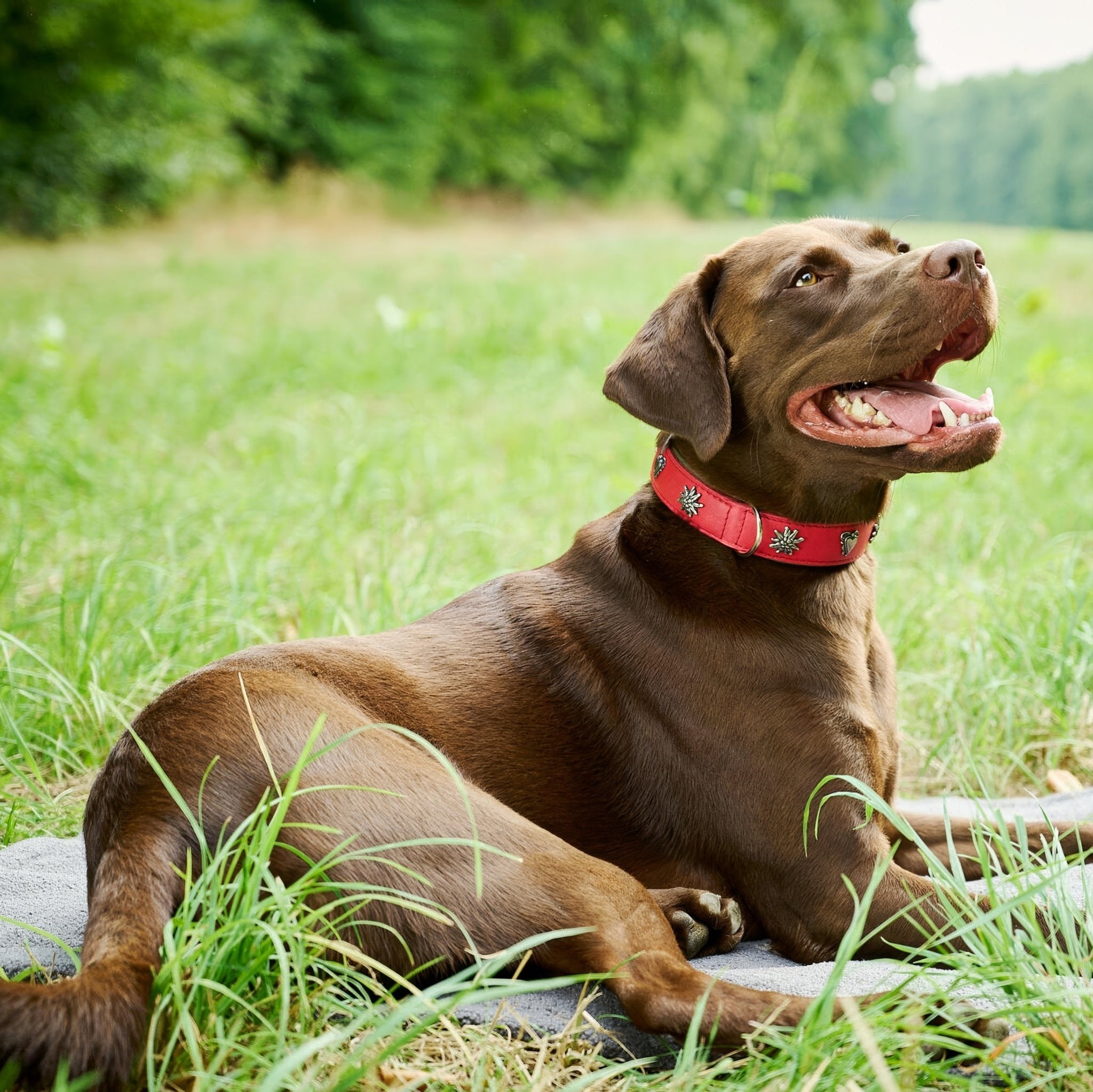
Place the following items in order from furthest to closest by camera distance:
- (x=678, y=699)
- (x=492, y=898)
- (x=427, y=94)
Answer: (x=427, y=94) → (x=678, y=699) → (x=492, y=898)

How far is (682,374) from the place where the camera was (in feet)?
7.91

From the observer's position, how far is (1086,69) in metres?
34.5

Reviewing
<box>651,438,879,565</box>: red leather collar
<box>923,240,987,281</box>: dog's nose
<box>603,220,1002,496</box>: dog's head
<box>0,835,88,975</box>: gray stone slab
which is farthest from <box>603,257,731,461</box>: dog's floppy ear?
<box>0,835,88,975</box>: gray stone slab

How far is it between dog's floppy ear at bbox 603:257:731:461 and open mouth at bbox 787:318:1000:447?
0.18m

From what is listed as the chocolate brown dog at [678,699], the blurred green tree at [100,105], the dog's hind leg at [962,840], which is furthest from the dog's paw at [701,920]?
the blurred green tree at [100,105]

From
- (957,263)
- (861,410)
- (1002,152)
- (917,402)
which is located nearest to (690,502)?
(861,410)

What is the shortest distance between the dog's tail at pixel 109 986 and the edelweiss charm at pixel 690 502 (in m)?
1.20

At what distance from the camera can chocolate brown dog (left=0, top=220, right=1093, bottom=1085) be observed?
1.85 m

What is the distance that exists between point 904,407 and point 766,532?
38 cm

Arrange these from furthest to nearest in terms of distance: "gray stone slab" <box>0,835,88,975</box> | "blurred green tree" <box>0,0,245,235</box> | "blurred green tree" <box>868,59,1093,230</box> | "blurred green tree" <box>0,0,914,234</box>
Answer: "blurred green tree" <box>868,59,1093,230</box> < "blurred green tree" <box>0,0,914,234</box> < "blurred green tree" <box>0,0,245,235</box> < "gray stone slab" <box>0,835,88,975</box>

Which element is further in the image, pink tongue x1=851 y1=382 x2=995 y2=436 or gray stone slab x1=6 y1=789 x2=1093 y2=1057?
pink tongue x1=851 y1=382 x2=995 y2=436

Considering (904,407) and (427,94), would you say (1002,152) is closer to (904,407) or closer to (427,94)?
(427,94)

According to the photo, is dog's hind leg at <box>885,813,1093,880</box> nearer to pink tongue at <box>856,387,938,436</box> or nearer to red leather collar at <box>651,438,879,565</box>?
red leather collar at <box>651,438,879,565</box>

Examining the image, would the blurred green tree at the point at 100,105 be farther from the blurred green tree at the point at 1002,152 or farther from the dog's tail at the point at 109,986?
the blurred green tree at the point at 1002,152
